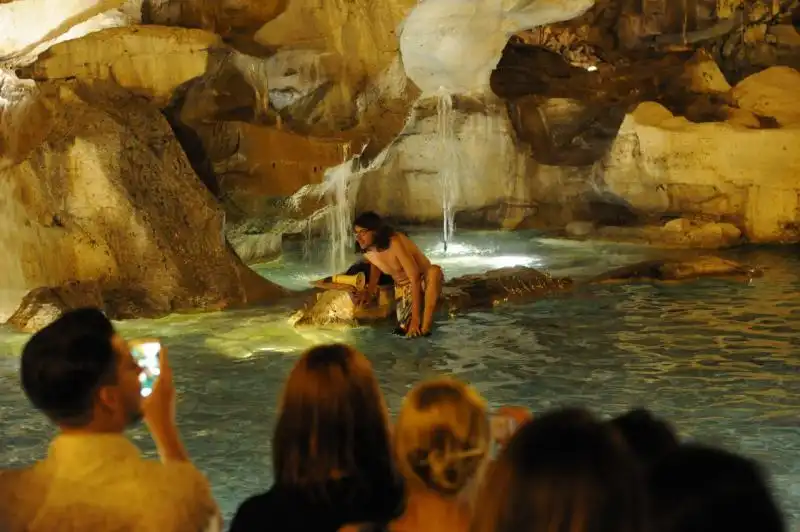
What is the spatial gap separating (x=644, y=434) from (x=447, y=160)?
1404 cm

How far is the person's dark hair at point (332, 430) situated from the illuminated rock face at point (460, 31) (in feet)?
34.5

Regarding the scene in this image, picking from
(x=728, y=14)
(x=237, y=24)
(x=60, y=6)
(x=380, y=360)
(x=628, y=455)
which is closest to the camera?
(x=628, y=455)

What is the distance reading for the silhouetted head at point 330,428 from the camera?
83.4 inches

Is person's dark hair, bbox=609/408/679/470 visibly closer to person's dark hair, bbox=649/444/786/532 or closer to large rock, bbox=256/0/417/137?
person's dark hair, bbox=649/444/786/532

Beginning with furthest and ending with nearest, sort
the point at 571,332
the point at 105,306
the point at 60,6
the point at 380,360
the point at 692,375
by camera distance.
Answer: the point at 60,6 < the point at 105,306 < the point at 571,332 < the point at 380,360 < the point at 692,375

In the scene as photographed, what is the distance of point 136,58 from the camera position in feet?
30.5

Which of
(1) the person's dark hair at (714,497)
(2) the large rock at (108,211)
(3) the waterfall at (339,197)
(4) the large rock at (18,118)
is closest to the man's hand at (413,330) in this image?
(2) the large rock at (108,211)

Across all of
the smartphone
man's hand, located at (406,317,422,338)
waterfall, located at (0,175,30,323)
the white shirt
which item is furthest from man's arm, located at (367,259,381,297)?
the white shirt

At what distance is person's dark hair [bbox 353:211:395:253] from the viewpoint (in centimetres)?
743

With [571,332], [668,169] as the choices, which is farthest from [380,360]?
[668,169]

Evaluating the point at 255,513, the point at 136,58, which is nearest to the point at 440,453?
the point at 255,513

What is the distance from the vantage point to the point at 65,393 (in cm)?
212

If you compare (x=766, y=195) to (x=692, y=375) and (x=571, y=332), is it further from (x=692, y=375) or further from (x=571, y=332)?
(x=692, y=375)

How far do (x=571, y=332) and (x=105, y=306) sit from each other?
4.18 meters
